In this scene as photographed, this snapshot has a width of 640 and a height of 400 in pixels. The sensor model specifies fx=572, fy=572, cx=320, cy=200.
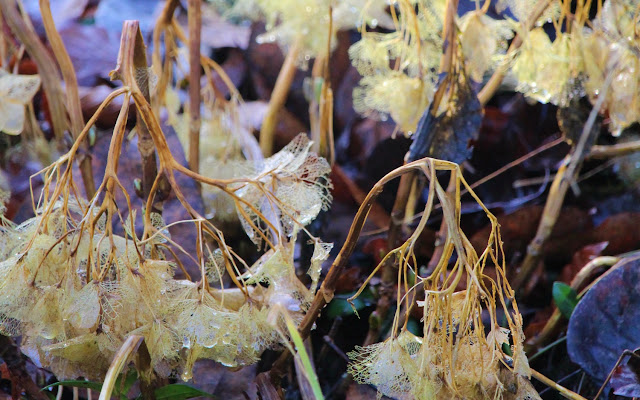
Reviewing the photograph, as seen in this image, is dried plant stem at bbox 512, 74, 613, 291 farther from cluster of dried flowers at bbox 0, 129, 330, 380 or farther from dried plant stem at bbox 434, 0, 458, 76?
cluster of dried flowers at bbox 0, 129, 330, 380

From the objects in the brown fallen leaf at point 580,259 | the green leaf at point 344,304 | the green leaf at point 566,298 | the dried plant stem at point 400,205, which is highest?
the dried plant stem at point 400,205

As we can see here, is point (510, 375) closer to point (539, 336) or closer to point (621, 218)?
point (539, 336)

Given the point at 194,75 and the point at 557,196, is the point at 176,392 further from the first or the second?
the point at 557,196

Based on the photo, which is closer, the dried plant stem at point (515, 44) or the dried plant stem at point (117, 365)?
the dried plant stem at point (117, 365)

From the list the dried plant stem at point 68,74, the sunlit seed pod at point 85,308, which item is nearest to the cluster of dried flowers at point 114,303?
the sunlit seed pod at point 85,308

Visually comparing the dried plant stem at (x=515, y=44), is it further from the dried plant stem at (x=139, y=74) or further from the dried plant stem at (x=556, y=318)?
the dried plant stem at (x=139, y=74)

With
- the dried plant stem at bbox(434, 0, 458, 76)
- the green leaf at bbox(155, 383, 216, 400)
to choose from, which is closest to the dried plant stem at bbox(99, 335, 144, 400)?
the green leaf at bbox(155, 383, 216, 400)

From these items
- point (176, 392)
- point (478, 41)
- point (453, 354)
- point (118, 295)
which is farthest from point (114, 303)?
point (478, 41)
